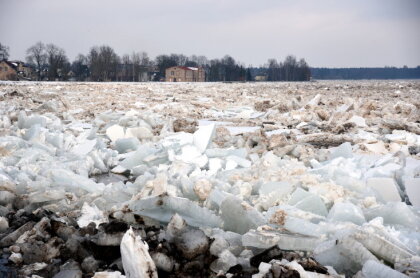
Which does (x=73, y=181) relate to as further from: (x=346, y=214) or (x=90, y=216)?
(x=346, y=214)

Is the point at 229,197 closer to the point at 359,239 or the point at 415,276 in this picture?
the point at 359,239

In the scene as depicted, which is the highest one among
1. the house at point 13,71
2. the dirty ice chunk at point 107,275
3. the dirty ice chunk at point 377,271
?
the house at point 13,71

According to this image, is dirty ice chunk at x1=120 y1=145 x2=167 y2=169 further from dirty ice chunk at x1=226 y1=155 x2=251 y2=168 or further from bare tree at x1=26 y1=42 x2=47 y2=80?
bare tree at x1=26 y1=42 x2=47 y2=80

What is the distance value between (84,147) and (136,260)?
3.24 meters

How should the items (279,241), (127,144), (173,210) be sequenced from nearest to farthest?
(279,241), (173,210), (127,144)

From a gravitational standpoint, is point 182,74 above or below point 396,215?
above

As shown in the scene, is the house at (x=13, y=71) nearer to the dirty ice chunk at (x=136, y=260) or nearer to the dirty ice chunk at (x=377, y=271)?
the dirty ice chunk at (x=136, y=260)

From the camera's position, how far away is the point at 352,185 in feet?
9.68

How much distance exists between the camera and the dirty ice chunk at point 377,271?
1771mm

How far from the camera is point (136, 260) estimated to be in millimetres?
1787

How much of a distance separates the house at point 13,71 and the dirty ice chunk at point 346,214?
48.7 meters

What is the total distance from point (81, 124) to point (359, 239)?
5.86 meters

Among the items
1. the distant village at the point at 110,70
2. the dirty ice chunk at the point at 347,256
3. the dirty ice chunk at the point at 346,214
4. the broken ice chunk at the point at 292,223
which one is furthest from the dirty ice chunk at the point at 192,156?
the distant village at the point at 110,70

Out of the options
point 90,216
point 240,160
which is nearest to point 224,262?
point 90,216
